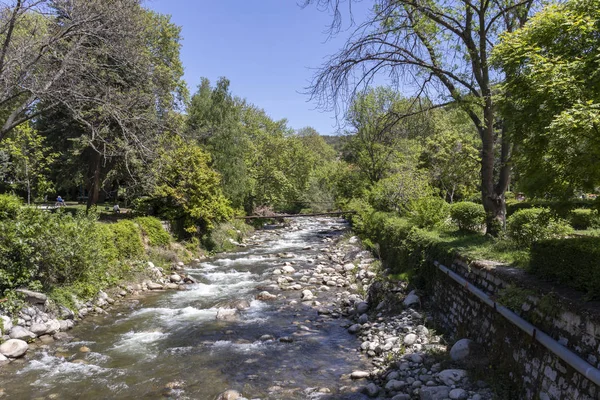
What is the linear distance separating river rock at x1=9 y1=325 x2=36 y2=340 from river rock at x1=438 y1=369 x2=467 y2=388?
Result: 797 cm

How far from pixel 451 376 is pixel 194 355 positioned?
482cm

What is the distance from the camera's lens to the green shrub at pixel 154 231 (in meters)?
15.7

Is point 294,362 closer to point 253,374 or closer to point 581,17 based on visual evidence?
point 253,374

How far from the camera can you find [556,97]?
484 centimetres

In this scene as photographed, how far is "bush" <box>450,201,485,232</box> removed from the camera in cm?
988

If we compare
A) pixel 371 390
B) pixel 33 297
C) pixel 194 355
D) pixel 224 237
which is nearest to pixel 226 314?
pixel 194 355

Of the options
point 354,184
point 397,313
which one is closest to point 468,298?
point 397,313

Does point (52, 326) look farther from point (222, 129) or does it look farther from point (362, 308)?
point (222, 129)

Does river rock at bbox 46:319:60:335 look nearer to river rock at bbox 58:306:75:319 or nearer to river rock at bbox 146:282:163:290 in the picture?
river rock at bbox 58:306:75:319

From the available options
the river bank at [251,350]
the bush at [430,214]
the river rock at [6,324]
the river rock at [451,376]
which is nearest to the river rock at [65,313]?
the river bank at [251,350]

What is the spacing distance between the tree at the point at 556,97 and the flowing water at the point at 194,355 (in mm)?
4508

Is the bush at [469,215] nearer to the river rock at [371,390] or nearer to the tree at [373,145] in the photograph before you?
the river rock at [371,390]

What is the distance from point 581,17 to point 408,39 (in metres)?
4.24

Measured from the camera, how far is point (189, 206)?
18109 millimetres
